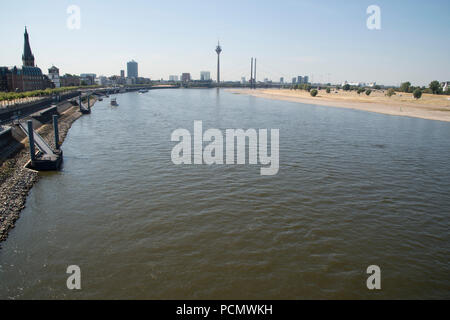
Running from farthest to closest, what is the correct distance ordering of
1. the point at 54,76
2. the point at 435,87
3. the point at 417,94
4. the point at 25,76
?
1. the point at 54,76
2. the point at 435,87
3. the point at 25,76
4. the point at 417,94

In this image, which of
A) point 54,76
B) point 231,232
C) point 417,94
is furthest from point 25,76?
point 417,94

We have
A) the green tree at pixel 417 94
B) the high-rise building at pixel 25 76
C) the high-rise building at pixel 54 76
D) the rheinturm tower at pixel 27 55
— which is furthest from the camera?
the high-rise building at pixel 54 76

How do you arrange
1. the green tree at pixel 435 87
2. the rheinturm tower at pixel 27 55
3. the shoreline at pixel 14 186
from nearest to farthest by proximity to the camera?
the shoreline at pixel 14 186, the green tree at pixel 435 87, the rheinturm tower at pixel 27 55

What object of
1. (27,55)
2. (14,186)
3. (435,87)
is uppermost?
(27,55)

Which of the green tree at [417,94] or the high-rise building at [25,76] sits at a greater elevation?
the high-rise building at [25,76]

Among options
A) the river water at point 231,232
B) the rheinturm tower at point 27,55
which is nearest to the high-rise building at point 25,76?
the rheinturm tower at point 27,55

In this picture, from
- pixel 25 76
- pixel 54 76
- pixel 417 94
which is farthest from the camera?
pixel 54 76

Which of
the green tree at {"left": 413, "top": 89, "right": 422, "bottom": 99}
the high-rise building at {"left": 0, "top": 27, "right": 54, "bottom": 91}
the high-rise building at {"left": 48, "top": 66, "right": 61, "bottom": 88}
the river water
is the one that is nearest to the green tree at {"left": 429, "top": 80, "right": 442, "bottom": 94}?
the green tree at {"left": 413, "top": 89, "right": 422, "bottom": 99}

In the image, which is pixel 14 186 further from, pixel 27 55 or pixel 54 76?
pixel 54 76

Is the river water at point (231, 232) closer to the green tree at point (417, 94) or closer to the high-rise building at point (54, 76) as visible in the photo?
the green tree at point (417, 94)
